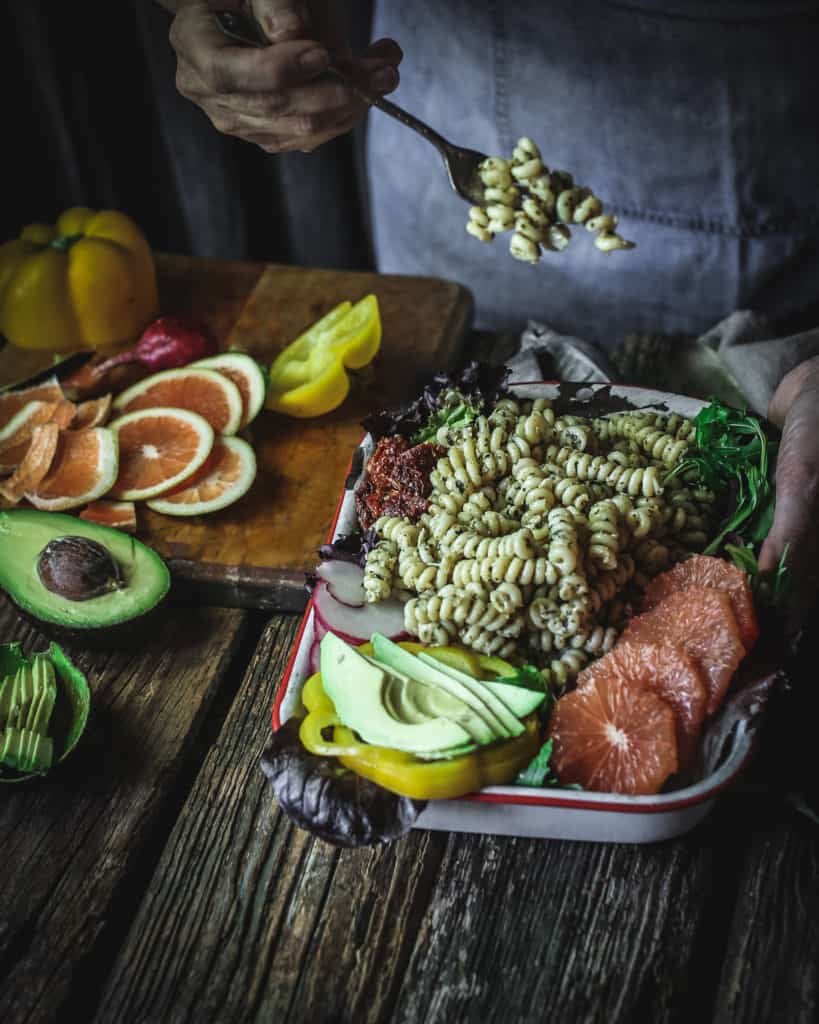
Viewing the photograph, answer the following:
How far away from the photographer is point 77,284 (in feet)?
8.18

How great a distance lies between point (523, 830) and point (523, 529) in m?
0.44


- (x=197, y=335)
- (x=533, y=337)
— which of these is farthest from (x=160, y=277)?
(x=533, y=337)

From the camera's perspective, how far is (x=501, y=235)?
290 centimetres

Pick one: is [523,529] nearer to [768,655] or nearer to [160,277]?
[768,655]

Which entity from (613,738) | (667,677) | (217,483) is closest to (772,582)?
(667,677)

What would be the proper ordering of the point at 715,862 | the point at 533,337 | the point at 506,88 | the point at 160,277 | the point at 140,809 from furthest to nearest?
the point at 160,277 → the point at 506,88 → the point at 533,337 → the point at 140,809 → the point at 715,862

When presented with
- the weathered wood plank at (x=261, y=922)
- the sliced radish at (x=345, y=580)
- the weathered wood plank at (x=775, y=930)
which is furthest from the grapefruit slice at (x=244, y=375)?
the weathered wood plank at (x=775, y=930)

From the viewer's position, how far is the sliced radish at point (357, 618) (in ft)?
5.17

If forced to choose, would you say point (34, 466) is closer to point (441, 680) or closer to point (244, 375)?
point (244, 375)

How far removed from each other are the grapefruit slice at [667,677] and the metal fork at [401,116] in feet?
3.37

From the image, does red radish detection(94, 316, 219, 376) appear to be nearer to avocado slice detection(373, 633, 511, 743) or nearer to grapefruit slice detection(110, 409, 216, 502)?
grapefruit slice detection(110, 409, 216, 502)

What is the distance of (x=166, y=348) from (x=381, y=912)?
1443 millimetres

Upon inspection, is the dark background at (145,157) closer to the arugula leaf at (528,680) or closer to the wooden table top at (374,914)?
the wooden table top at (374,914)

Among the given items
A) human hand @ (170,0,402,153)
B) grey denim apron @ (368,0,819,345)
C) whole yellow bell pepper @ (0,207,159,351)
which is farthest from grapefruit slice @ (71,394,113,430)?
grey denim apron @ (368,0,819,345)
